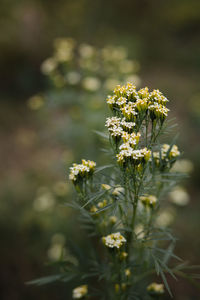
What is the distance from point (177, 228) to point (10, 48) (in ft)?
17.1

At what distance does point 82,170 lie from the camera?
1.33 meters

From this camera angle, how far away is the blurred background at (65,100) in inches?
112

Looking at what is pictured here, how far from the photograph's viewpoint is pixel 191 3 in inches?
316

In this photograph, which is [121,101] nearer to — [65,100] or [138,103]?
[138,103]

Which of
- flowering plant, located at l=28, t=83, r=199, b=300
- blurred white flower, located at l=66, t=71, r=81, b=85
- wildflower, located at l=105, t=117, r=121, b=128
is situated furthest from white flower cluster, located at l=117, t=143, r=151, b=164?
blurred white flower, located at l=66, t=71, r=81, b=85

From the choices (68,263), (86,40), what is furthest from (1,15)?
(68,263)

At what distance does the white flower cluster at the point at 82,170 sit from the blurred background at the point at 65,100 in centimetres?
50

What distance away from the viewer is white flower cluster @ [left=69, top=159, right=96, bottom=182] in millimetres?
1342

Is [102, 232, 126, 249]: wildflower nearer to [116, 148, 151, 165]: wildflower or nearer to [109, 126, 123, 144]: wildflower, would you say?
[116, 148, 151, 165]: wildflower

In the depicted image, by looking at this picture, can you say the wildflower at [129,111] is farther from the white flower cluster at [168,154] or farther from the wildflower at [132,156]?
the white flower cluster at [168,154]

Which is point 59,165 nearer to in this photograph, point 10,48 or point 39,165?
point 39,165

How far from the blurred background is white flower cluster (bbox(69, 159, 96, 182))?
1.64ft

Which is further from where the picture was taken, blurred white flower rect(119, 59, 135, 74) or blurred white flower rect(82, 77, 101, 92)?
blurred white flower rect(119, 59, 135, 74)

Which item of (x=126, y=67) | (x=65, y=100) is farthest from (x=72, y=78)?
(x=126, y=67)
